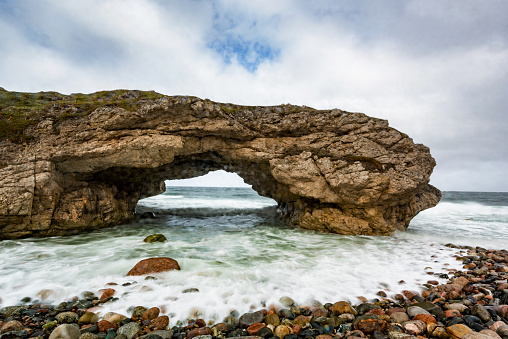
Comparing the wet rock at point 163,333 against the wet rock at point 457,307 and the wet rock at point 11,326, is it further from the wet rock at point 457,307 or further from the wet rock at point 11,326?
the wet rock at point 457,307

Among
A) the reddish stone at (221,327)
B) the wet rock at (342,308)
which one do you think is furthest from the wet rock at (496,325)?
the reddish stone at (221,327)

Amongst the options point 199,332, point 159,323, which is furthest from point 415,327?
point 159,323

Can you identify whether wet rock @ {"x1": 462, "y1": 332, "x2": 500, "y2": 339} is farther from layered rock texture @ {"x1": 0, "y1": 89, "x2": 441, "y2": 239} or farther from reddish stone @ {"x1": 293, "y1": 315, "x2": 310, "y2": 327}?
layered rock texture @ {"x1": 0, "y1": 89, "x2": 441, "y2": 239}

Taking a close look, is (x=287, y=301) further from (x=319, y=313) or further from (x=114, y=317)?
(x=114, y=317)

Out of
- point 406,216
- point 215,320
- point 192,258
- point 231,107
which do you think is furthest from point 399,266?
point 231,107

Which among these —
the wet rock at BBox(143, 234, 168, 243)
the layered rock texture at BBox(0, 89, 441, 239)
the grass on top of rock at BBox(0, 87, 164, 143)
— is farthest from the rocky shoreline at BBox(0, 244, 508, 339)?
the grass on top of rock at BBox(0, 87, 164, 143)

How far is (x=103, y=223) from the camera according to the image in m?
13.3

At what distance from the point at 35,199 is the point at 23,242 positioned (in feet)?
5.81

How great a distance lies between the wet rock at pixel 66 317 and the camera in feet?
14.1

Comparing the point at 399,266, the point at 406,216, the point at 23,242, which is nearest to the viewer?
the point at 399,266

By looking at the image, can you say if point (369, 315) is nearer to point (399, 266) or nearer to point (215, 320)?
point (215, 320)

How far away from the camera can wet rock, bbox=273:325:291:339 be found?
406 cm

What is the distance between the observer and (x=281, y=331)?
410cm

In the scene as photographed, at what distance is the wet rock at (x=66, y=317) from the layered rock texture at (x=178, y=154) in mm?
8157
